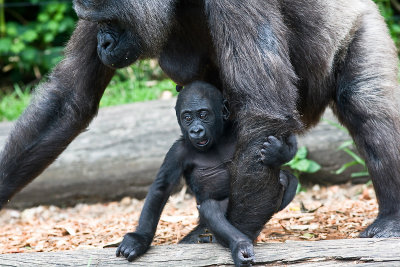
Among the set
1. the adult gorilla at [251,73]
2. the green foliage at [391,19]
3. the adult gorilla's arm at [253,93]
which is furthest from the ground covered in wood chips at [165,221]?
the green foliage at [391,19]

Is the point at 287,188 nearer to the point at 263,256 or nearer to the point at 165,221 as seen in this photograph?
the point at 263,256

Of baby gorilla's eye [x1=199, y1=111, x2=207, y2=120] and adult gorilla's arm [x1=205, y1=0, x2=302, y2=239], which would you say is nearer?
adult gorilla's arm [x1=205, y1=0, x2=302, y2=239]

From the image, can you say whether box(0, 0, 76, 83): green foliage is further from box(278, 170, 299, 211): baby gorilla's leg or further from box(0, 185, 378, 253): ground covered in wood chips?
box(278, 170, 299, 211): baby gorilla's leg

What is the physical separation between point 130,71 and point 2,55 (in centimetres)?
267

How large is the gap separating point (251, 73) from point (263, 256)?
1.12m

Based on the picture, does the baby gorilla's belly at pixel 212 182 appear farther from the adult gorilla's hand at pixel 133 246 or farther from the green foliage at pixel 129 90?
the green foliage at pixel 129 90

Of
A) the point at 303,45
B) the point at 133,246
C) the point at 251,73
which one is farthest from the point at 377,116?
the point at 133,246

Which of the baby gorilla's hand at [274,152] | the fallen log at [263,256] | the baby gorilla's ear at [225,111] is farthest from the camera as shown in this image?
the baby gorilla's ear at [225,111]

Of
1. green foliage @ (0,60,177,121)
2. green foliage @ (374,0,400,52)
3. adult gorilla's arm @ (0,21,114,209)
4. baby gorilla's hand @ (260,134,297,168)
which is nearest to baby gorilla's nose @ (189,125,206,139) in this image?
baby gorilla's hand @ (260,134,297,168)

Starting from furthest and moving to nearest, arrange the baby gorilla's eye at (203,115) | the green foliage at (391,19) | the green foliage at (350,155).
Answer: the green foliage at (391,19)
the green foliage at (350,155)
the baby gorilla's eye at (203,115)

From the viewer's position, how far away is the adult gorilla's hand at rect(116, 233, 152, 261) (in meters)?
3.80

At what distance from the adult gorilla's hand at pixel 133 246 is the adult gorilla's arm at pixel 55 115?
133 centimetres

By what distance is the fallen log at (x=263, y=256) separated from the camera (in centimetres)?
348

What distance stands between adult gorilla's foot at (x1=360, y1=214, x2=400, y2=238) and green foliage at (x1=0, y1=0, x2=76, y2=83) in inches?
293
